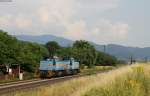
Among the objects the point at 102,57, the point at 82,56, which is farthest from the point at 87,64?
the point at 102,57

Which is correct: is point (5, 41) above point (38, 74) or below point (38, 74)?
above

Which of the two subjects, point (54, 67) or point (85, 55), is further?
point (85, 55)

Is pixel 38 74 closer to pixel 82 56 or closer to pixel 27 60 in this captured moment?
pixel 27 60

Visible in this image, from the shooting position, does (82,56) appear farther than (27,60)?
Yes

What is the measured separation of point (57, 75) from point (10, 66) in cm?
705

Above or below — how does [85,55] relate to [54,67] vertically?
above

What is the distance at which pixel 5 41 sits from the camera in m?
66.3

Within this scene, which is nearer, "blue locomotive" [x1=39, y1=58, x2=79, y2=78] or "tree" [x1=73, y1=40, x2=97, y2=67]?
"blue locomotive" [x1=39, y1=58, x2=79, y2=78]

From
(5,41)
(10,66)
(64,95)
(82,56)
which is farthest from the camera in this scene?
(82,56)

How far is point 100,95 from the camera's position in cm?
1509

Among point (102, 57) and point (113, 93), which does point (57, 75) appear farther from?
point (102, 57)

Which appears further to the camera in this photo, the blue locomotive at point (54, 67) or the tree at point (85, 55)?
the tree at point (85, 55)

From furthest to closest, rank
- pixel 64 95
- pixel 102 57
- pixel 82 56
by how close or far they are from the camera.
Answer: pixel 102 57 < pixel 82 56 < pixel 64 95

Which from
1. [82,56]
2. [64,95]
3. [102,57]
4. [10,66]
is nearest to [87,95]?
[64,95]
